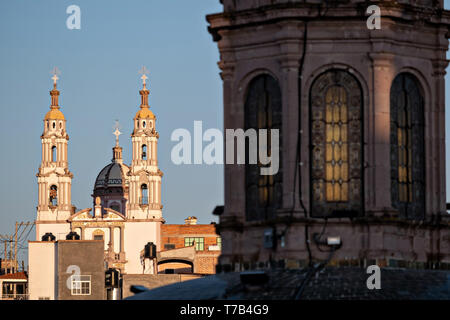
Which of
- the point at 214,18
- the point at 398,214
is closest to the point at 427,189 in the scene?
the point at 398,214

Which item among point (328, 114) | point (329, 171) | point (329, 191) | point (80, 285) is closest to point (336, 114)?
point (328, 114)

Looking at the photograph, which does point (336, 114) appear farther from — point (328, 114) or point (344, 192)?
point (344, 192)

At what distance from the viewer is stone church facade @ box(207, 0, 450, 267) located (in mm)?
38500

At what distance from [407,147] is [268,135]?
3.76m

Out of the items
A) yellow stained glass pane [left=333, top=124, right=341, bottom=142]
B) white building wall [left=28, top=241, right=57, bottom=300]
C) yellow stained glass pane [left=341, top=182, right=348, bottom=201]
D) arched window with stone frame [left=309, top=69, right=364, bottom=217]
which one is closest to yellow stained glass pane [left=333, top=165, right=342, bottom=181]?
arched window with stone frame [left=309, top=69, right=364, bottom=217]

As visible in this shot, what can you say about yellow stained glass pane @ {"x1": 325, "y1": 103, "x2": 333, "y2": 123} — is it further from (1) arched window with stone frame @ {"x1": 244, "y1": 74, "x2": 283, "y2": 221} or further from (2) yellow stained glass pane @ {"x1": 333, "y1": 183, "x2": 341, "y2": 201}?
(2) yellow stained glass pane @ {"x1": 333, "y1": 183, "x2": 341, "y2": 201}

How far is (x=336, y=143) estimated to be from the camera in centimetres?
3928

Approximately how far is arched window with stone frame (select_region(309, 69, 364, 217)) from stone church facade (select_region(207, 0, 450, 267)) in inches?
1.0

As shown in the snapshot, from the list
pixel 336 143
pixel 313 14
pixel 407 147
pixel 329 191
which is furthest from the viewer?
pixel 407 147

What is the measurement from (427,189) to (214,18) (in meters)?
7.31

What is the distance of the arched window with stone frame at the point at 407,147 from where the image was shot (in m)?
39.8

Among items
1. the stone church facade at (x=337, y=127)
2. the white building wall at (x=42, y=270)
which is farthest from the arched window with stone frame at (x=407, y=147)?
the white building wall at (x=42, y=270)

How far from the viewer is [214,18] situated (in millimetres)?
40344
